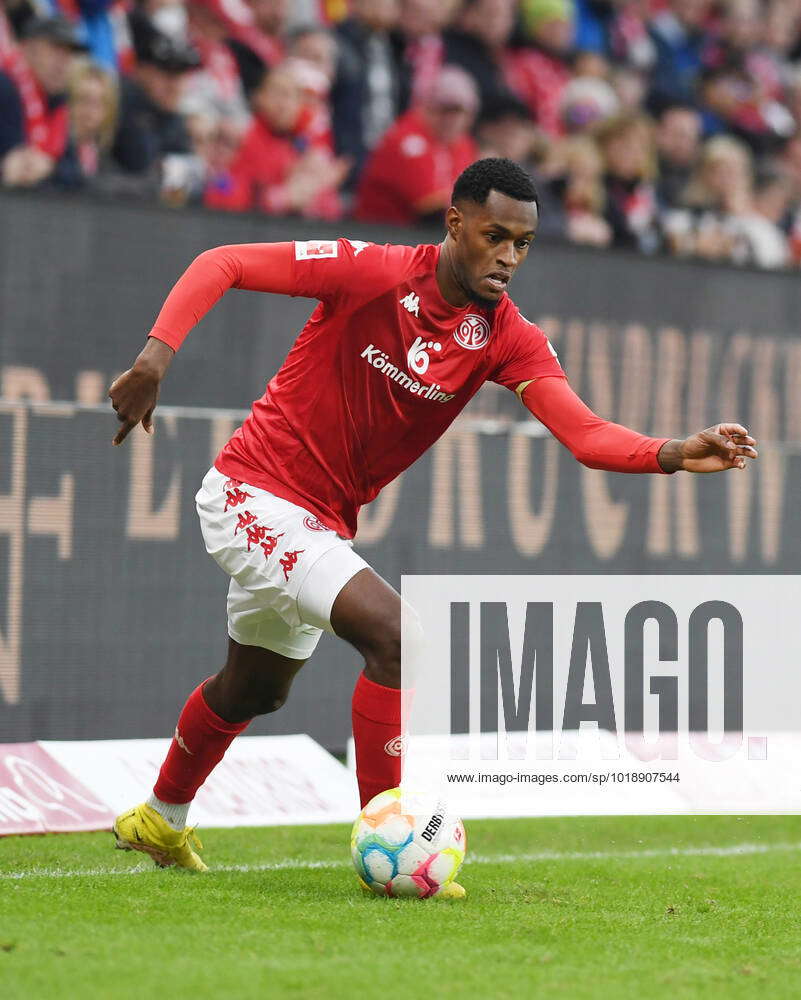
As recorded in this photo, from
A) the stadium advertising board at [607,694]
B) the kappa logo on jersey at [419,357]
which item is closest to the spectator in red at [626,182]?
the stadium advertising board at [607,694]

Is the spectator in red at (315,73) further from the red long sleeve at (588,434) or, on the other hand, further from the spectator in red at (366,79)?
the red long sleeve at (588,434)

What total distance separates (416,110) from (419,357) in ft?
20.5

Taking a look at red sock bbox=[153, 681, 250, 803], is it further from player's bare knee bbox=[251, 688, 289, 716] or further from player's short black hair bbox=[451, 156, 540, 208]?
player's short black hair bbox=[451, 156, 540, 208]

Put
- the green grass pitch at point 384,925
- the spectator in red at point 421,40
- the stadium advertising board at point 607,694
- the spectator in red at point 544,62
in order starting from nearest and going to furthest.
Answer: the green grass pitch at point 384,925
the stadium advertising board at point 607,694
the spectator in red at point 421,40
the spectator in red at point 544,62

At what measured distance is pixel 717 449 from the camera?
521 centimetres

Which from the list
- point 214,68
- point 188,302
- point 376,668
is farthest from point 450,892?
point 214,68

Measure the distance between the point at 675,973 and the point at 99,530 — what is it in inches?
167

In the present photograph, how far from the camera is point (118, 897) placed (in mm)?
5184

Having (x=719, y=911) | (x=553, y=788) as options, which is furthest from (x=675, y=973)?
(x=553, y=788)

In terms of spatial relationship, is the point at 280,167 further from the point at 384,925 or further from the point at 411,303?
the point at 384,925

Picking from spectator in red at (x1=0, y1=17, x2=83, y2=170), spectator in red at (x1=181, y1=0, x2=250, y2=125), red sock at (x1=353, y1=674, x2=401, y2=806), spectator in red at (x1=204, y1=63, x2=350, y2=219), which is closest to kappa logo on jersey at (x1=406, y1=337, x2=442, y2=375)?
red sock at (x1=353, y1=674, x2=401, y2=806)

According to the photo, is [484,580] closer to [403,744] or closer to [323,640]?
[323,640]

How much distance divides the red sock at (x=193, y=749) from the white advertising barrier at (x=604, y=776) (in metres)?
1.72

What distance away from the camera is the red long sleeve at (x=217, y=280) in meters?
5.23
